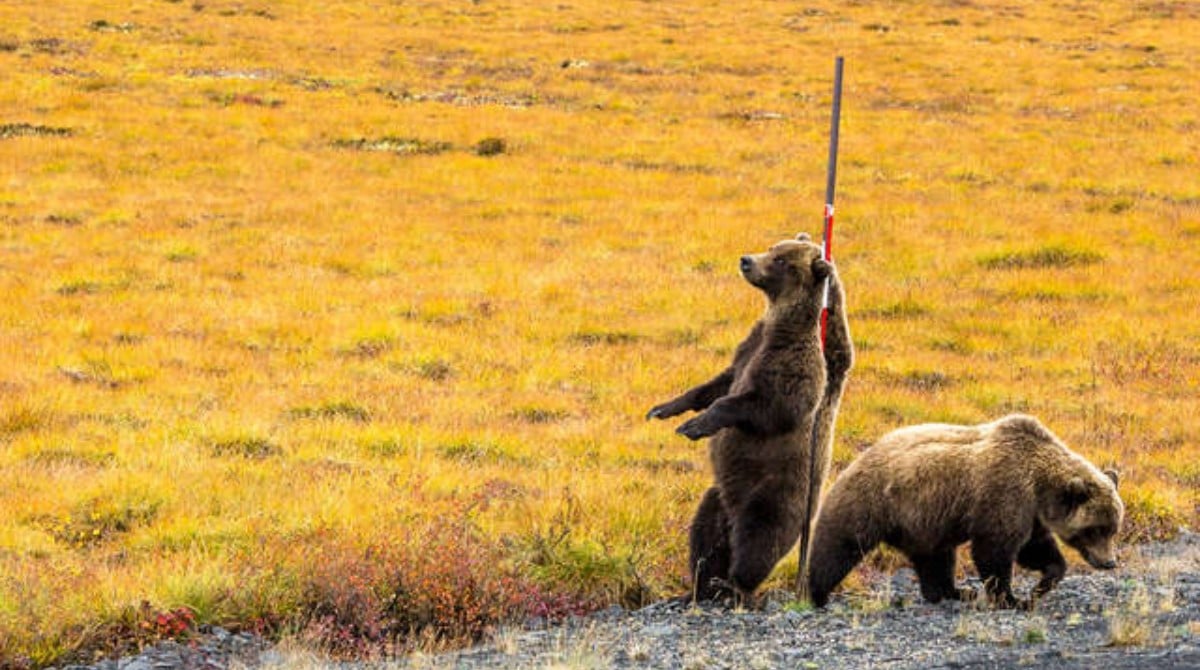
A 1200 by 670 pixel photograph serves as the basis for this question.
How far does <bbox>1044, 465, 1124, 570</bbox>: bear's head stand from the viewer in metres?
8.96

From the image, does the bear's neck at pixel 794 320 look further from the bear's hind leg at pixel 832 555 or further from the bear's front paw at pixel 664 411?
the bear's hind leg at pixel 832 555

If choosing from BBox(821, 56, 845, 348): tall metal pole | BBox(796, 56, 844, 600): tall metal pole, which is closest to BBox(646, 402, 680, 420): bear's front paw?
BBox(796, 56, 844, 600): tall metal pole

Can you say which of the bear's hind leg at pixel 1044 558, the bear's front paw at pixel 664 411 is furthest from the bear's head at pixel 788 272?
the bear's hind leg at pixel 1044 558

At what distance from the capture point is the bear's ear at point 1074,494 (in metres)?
8.96

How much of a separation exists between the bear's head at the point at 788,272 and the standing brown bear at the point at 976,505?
121 centimetres

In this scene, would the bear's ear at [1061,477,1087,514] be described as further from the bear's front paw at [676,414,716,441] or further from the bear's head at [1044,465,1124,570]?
the bear's front paw at [676,414,716,441]

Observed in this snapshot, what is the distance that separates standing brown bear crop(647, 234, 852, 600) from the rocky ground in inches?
17.6

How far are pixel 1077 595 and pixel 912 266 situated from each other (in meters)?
14.6

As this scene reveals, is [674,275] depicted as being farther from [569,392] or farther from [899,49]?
[899,49]

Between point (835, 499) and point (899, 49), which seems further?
point (899, 49)

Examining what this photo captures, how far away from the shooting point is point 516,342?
18.5 metres

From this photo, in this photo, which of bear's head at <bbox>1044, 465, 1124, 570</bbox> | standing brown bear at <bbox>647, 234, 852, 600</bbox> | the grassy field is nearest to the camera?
standing brown bear at <bbox>647, 234, 852, 600</bbox>

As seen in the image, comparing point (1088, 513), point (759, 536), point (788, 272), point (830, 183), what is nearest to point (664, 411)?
point (759, 536)

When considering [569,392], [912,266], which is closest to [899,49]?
[912,266]
